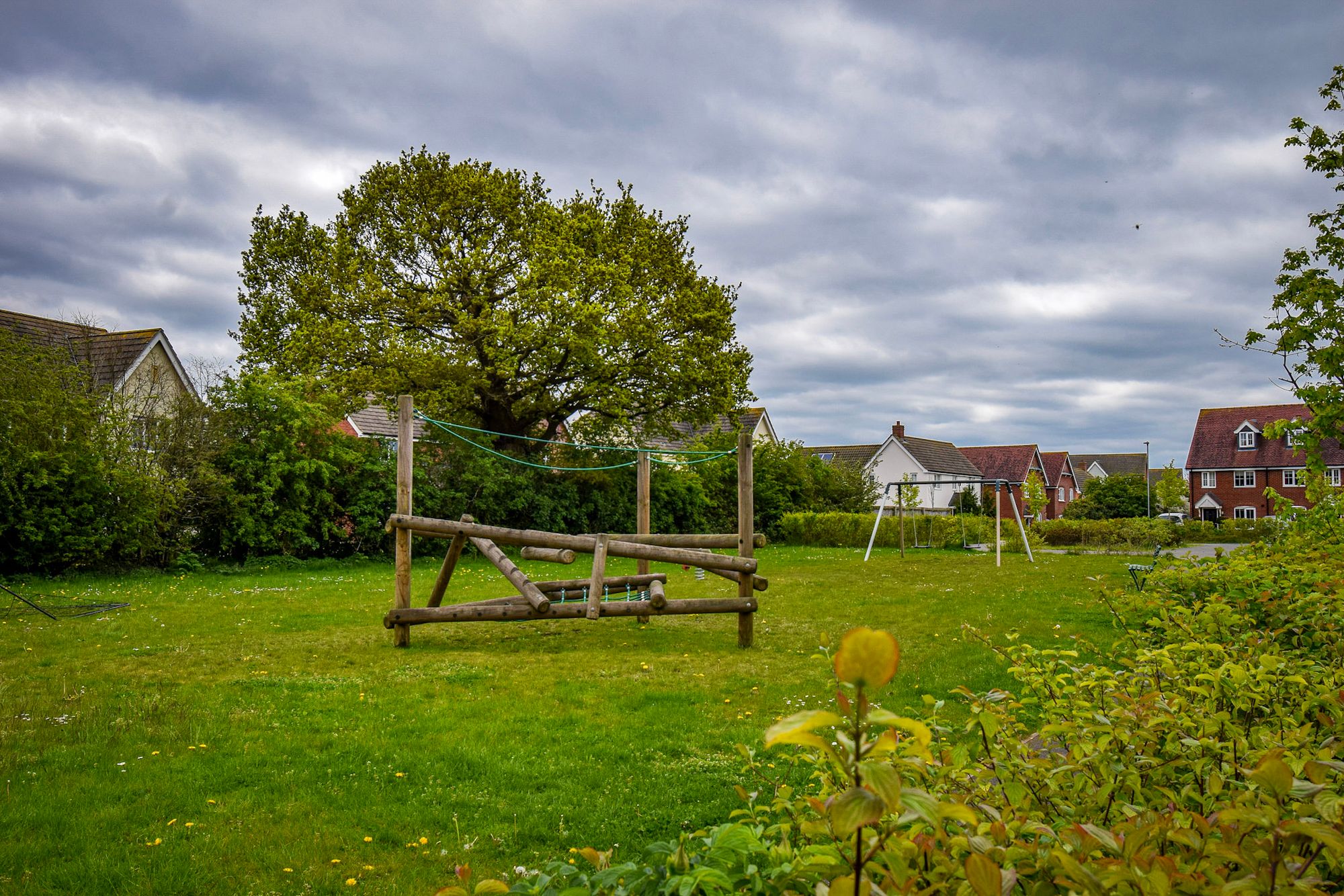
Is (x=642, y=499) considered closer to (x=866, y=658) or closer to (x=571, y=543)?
(x=571, y=543)

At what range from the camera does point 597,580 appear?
870cm

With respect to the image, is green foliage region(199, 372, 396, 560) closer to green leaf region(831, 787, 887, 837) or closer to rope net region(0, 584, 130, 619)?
rope net region(0, 584, 130, 619)

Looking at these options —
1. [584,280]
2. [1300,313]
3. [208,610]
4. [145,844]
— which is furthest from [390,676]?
[584,280]

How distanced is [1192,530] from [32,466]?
41.1m

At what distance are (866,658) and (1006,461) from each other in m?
66.4

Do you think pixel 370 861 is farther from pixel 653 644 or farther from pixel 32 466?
pixel 32 466

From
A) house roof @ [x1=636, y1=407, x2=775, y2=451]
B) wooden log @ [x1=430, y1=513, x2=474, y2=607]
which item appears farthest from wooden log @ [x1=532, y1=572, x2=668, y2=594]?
house roof @ [x1=636, y1=407, x2=775, y2=451]

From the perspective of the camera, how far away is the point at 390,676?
299 inches

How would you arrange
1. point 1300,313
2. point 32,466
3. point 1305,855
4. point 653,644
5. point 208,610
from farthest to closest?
point 32,466, point 208,610, point 1300,313, point 653,644, point 1305,855

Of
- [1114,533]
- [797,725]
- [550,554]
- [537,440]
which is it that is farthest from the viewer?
[1114,533]

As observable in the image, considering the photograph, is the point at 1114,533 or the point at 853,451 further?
the point at 853,451

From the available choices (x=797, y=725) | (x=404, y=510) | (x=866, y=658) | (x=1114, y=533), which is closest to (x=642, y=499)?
(x=404, y=510)

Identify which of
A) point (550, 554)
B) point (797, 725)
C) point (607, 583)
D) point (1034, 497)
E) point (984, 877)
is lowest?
point (607, 583)

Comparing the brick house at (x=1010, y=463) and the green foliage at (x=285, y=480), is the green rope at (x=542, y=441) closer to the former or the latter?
the green foliage at (x=285, y=480)
